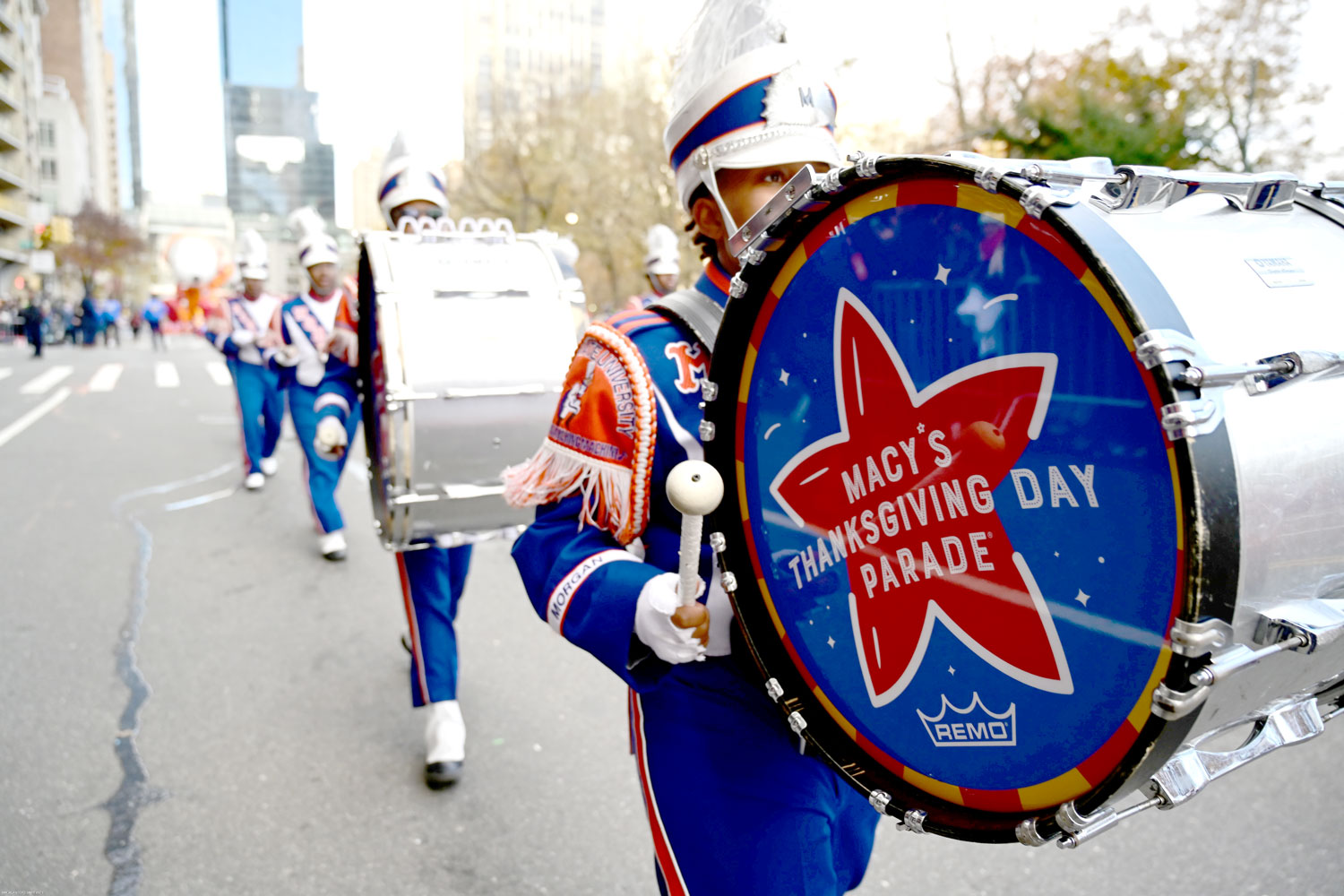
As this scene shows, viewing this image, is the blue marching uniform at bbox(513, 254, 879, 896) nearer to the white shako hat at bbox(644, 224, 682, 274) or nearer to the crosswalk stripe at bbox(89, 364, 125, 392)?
the white shako hat at bbox(644, 224, 682, 274)

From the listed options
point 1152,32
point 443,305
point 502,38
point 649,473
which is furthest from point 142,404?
point 502,38

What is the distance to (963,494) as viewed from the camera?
39.2 inches

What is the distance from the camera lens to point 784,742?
4.88ft

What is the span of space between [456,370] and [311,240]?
155 inches

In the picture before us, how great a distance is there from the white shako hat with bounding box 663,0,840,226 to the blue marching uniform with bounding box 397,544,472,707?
2181 mm

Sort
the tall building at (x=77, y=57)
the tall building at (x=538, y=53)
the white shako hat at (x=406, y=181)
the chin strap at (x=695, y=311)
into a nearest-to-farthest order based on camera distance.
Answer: the chin strap at (x=695, y=311) < the white shako hat at (x=406, y=181) < the tall building at (x=538, y=53) < the tall building at (x=77, y=57)

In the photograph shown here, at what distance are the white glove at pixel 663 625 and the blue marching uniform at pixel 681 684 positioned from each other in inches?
1.6

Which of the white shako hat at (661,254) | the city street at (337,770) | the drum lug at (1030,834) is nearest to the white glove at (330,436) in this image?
the city street at (337,770)

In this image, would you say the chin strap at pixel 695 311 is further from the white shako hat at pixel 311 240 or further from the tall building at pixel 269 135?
the tall building at pixel 269 135

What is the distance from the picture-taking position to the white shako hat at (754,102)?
1452 mm

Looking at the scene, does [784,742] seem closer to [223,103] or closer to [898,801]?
[898,801]

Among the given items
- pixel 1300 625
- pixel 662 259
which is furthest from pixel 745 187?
pixel 662 259

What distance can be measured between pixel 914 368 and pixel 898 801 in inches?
20.9

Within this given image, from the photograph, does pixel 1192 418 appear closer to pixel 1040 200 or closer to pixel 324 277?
pixel 1040 200
